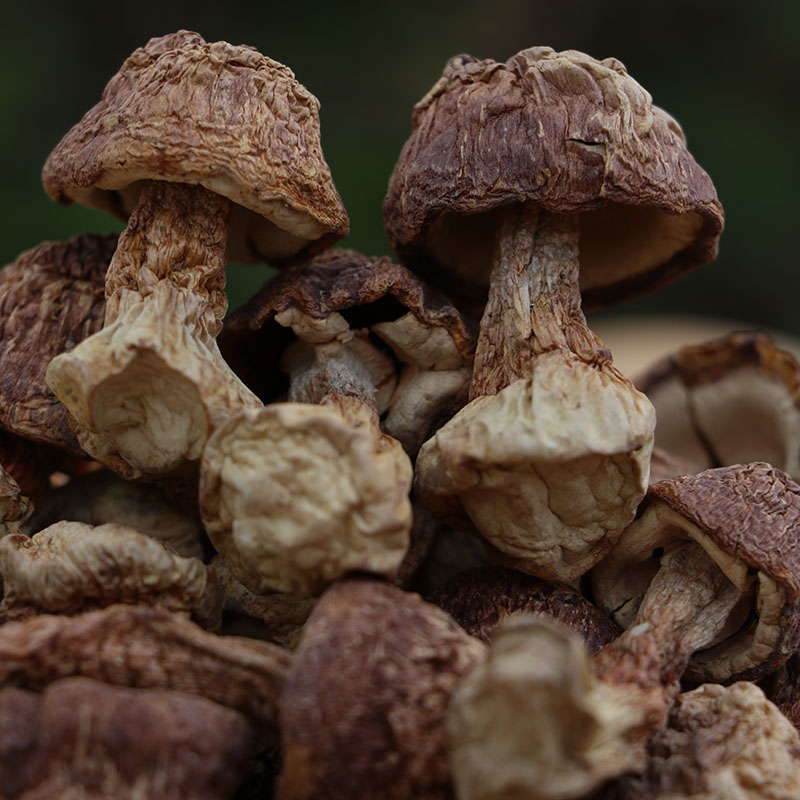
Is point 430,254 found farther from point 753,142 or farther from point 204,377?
point 753,142

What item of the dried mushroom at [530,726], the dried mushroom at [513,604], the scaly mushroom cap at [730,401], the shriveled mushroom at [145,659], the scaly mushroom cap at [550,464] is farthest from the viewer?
the scaly mushroom cap at [730,401]

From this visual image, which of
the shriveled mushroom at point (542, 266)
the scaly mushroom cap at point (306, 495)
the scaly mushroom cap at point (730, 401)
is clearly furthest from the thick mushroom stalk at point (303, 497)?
the scaly mushroom cap at point (730, 401)

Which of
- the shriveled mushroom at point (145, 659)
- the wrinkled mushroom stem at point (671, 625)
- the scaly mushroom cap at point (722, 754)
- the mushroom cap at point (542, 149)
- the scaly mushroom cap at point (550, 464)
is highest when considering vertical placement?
the mushroom cap at point (542, 149)

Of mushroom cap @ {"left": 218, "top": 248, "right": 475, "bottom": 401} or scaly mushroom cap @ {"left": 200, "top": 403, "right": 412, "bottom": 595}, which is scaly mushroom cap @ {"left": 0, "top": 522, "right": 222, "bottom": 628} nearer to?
scaly mushroom cap @ {"left": 200, "top": 403, "right": 412, "bottom": 595}

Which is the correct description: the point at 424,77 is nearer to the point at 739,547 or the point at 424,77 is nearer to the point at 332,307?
the point at 332,307

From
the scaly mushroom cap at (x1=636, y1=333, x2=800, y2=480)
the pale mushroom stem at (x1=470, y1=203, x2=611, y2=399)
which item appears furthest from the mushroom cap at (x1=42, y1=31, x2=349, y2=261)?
the scaly mushroom cap at (x1=636, y1=333, x2=800, y2=480)

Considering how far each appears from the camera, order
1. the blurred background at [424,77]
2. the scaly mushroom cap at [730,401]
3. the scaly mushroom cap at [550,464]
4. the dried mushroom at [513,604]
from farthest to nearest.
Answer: the blurred background at [424,77] → the scaly mushroom cap at [730,401] → the dried mushroom at [513,604] → the scaly mushroom cap at [550,464]

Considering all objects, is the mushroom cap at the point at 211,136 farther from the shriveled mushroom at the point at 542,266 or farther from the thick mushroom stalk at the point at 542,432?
the thick mushroom stalk at the point at 542,432

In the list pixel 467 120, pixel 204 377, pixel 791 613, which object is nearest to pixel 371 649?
pixel 204 377
